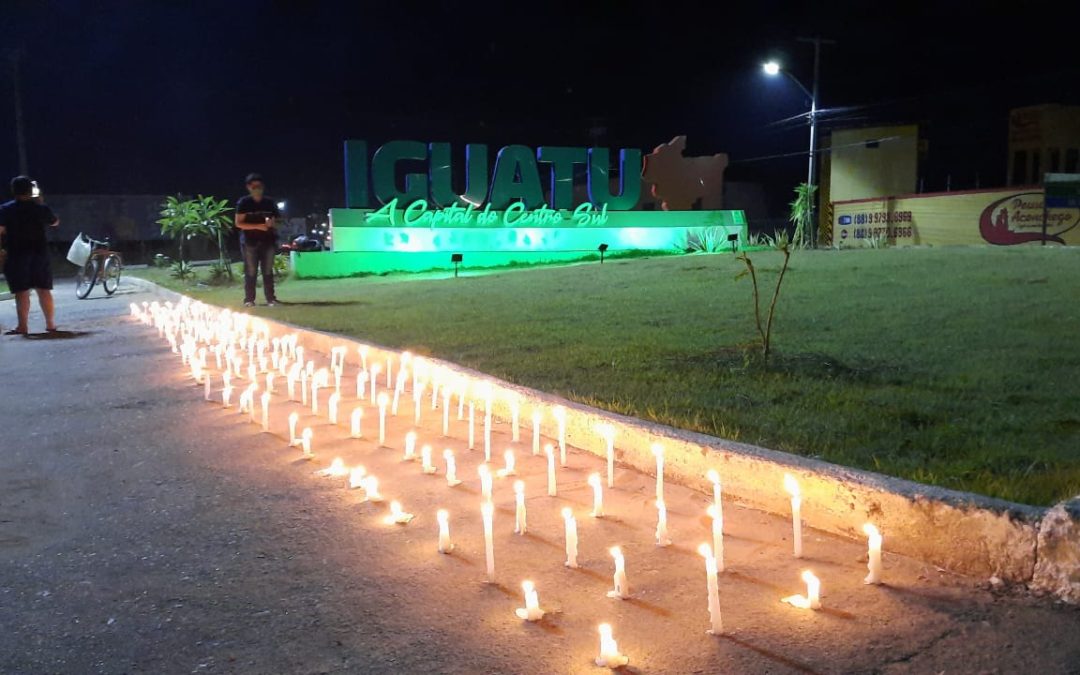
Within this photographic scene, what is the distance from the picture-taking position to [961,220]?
22.9m

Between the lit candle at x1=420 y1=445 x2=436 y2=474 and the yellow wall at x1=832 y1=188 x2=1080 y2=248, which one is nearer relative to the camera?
the lit candle at x1=420 y1=445 x2=436 y2=474

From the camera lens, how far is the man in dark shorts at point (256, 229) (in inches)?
476

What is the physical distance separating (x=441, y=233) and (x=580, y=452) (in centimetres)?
2019

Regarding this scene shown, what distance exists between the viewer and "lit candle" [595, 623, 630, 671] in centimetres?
258

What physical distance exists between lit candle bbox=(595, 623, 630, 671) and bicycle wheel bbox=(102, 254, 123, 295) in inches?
716

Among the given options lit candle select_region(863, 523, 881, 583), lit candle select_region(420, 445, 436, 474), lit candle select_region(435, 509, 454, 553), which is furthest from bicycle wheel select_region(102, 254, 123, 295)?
lit candle select_region(863, 523, 881, 583)

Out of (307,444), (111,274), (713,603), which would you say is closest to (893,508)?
(713,603)

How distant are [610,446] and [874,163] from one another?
33125 millimetres

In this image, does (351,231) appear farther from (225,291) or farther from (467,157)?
(225,291)

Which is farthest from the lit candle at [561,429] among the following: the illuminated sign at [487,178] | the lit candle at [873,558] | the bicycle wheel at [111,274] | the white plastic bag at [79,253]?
the illuminated sign at [487,178]

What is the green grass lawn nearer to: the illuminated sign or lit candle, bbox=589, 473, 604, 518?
lit candle, bbox=589, 473, 604, 518

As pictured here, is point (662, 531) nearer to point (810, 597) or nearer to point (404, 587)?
point (810, 597)

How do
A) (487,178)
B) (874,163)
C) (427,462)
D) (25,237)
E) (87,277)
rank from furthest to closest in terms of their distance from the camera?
(874,163)
(487,178)
(87,277)
(25,237)
(427,462)

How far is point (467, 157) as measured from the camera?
83.0ft
